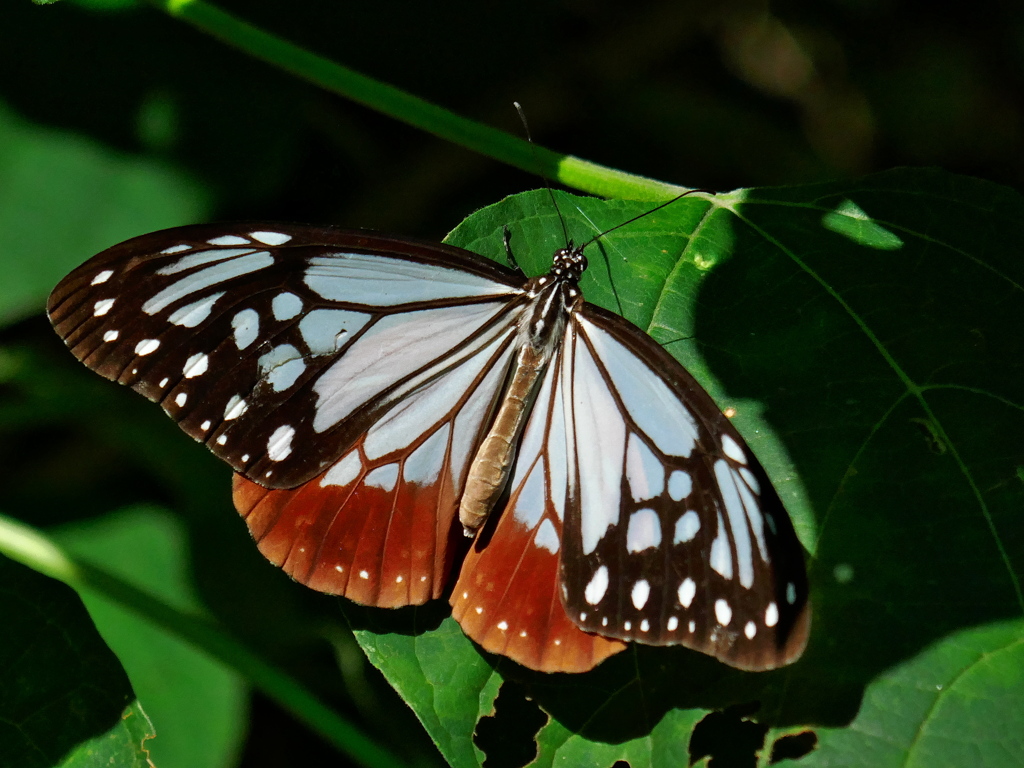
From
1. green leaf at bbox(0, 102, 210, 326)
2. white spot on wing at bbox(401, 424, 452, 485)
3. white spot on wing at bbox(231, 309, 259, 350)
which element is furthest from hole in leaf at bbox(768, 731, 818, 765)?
green leaf at bbox(0, 102, 210, 326)

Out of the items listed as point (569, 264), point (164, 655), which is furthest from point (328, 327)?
point (164, 655)

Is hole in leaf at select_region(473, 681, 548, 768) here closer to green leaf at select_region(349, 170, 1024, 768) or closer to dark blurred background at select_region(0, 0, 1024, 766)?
green leaf at select_region(349, 170, 1024, 768)

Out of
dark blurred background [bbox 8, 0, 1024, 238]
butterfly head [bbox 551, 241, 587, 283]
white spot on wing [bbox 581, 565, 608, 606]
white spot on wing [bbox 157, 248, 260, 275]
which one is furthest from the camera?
dark blurred background [bbox 8, 0, 1024, 238]

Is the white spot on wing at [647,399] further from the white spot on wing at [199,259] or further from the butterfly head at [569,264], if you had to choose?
the white spot on wing at [199,259]

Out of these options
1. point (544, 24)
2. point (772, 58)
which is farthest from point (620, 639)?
point (772, 58)

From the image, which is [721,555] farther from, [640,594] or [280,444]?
[280,444]

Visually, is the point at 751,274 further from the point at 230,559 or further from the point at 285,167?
the point at 230,559
